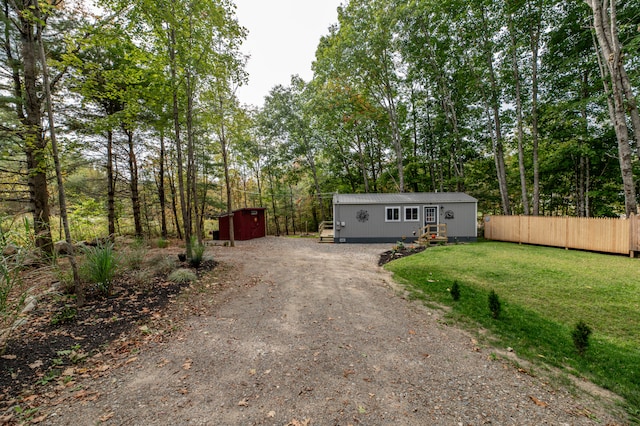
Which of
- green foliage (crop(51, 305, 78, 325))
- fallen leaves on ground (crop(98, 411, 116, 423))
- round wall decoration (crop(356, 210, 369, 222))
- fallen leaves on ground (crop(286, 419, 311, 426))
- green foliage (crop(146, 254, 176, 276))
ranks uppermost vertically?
round wall decoration (crop(356, 210, 369, 222))

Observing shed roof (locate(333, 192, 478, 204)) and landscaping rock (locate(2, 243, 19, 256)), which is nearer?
landscaping rock (locate(2, 243, 19, 256))

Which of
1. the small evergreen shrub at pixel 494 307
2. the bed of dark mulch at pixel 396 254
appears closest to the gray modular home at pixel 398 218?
the bed of dark mulch at pixel 396 254

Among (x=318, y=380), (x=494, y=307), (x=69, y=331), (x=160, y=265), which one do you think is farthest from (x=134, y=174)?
Result: (x=494, y=307)

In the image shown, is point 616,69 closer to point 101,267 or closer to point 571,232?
point 571,232

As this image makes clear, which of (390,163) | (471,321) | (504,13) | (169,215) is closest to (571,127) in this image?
(504,13)

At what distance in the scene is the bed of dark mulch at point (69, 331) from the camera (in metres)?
2.50

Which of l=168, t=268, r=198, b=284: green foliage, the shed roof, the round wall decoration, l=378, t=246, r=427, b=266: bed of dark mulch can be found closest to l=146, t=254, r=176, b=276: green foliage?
l=168, t=268, r=198, b=284: green foliage

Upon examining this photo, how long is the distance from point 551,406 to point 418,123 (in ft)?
63.5

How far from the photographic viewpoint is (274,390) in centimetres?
243

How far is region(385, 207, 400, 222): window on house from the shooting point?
43.2ft

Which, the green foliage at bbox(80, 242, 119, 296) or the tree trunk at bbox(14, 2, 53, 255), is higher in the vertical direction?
the tree trunk at bbox(14, 2, 53, 255)

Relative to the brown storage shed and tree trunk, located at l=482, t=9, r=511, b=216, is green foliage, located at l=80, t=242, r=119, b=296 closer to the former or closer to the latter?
the brown storage shed

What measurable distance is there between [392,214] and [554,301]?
869 centimetres

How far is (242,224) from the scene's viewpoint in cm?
1548
